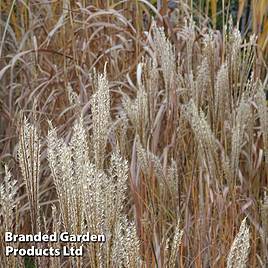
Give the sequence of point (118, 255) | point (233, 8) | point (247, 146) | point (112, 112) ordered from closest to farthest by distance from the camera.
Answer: point (118, 255), point (247, 146), point (112, 112), point (233, 8)

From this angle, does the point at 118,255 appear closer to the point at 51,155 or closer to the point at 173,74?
the point at 51,155

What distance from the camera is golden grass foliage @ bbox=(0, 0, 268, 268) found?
1.26 metres

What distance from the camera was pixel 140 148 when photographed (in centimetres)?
165

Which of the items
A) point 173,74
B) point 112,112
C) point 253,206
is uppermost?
point 173,74

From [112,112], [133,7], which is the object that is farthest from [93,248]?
[133,7]

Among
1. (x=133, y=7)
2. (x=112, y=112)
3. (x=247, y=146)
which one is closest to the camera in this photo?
(x=247, y=146)

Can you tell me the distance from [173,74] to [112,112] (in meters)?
0.66

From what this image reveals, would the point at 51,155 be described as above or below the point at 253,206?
above

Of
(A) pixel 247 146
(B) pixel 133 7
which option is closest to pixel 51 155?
(A) pixel 247 146

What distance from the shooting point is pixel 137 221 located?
78.3 inches

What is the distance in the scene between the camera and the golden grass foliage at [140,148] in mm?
1264

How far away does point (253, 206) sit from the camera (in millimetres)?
2307

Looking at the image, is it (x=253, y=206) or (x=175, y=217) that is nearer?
(x=175, y=217)

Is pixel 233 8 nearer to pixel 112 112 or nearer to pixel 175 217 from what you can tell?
pixel 112 112
